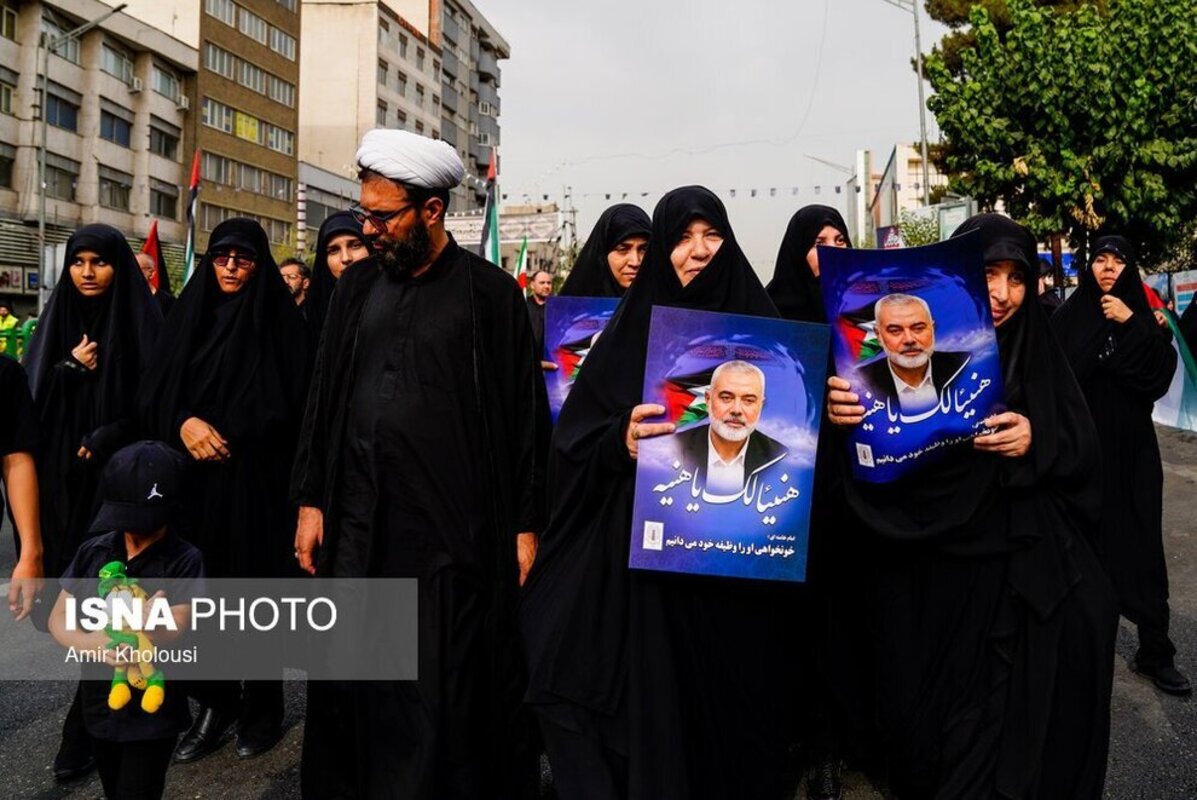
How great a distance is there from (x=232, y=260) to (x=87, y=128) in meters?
35.7

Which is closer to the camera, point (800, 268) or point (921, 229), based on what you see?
point (800, 268)

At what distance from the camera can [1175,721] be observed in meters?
3.86

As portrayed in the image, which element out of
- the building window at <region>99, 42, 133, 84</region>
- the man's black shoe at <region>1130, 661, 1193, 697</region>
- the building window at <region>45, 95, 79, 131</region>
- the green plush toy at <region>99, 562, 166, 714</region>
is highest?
the building window at <region>99, 42, 133, 84</region>

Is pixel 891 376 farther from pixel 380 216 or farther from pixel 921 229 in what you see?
pixel 921 229

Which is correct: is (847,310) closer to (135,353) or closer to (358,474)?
(358,474)

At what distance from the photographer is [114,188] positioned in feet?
119

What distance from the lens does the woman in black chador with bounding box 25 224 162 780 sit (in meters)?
3.79

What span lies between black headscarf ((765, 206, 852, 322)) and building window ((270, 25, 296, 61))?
1853 inches

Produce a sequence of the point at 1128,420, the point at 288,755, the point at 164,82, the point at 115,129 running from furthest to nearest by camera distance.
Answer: the point at 164,82
the point at 115,129
the point at 1128,420
the point at 288,755

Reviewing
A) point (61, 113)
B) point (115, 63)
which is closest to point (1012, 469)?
point (61, 113)

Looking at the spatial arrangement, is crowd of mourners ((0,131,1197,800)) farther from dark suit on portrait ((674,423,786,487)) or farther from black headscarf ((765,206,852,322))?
black headscarf ((765,206,852,322))

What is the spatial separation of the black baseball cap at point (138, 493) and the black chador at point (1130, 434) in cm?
371

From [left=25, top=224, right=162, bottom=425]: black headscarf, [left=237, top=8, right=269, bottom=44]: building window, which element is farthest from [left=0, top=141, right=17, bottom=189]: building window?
[left=25, top=224, right=162, bottom=425]: black headscarf

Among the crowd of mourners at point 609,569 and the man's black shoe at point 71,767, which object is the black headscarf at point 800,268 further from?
the man's black shoe at point 71,767
